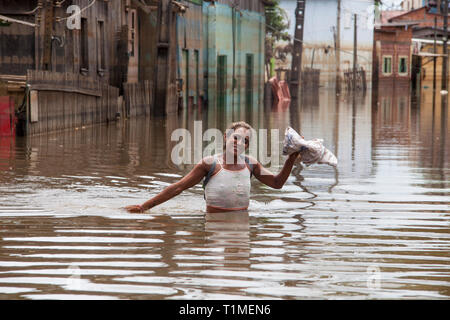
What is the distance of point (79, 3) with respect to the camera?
913 inches

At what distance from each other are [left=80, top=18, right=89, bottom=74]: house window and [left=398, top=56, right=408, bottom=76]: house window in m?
48.9

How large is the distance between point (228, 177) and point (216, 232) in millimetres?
892

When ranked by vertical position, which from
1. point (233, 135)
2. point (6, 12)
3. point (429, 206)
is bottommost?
point (429, 206)

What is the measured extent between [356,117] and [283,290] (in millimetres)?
23815

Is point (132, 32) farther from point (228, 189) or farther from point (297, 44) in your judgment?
point (228, 189)

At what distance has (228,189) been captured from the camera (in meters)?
9.08

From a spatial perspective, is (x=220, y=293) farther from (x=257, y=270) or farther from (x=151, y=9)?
(x=151, y=9)

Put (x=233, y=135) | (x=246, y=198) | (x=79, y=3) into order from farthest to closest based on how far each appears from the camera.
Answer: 1. (x=79, y=3)
2. (x=246, y=198)
3. (x=233, y=135)

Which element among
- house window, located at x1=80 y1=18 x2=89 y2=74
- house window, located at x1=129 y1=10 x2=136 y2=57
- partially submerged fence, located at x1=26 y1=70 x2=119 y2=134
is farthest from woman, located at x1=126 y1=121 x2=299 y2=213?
house window, located at x1=129 y1=10 x2=136 y2=57

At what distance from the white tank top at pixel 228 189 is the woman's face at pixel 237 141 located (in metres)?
0.26

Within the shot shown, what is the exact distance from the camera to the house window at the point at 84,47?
78.5 feet

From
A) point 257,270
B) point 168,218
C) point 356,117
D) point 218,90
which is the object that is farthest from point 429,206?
point 218,90
